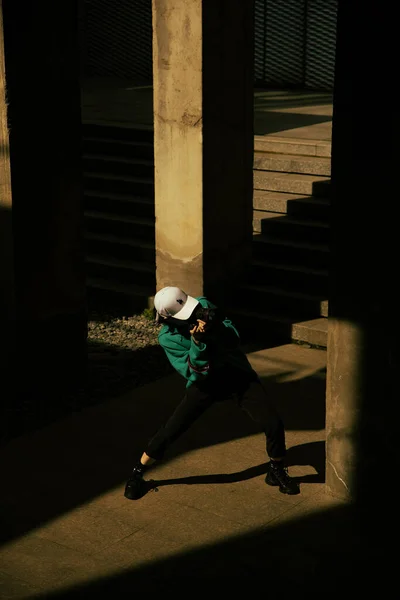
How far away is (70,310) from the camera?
901 centimetres

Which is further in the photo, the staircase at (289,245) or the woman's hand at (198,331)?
the staircase at (289,245)

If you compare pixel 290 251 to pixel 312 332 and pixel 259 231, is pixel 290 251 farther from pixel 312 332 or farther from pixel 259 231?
pixel 312 332

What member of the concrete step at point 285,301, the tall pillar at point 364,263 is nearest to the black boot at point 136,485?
the tall pillar at point 364,263

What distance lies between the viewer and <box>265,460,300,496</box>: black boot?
6969 millimetres

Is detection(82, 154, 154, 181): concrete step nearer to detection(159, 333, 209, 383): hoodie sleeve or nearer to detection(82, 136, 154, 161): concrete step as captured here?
detection(82, 136, 154, 161): concrete step

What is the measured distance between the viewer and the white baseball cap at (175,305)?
6445mm

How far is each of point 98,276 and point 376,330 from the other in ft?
20.2

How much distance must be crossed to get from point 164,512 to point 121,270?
5.40 meters

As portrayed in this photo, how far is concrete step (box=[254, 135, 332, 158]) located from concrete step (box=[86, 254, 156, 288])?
2.34 m

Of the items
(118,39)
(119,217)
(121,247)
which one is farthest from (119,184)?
(118,39)

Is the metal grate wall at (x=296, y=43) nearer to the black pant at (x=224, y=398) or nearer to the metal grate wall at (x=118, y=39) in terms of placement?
the metal grate wall at (x=118, y=39)

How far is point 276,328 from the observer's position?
1041cm

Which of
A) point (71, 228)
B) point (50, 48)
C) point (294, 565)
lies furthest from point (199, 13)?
point (294, 565)

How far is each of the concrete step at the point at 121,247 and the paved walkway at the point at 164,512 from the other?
10.8 ft
